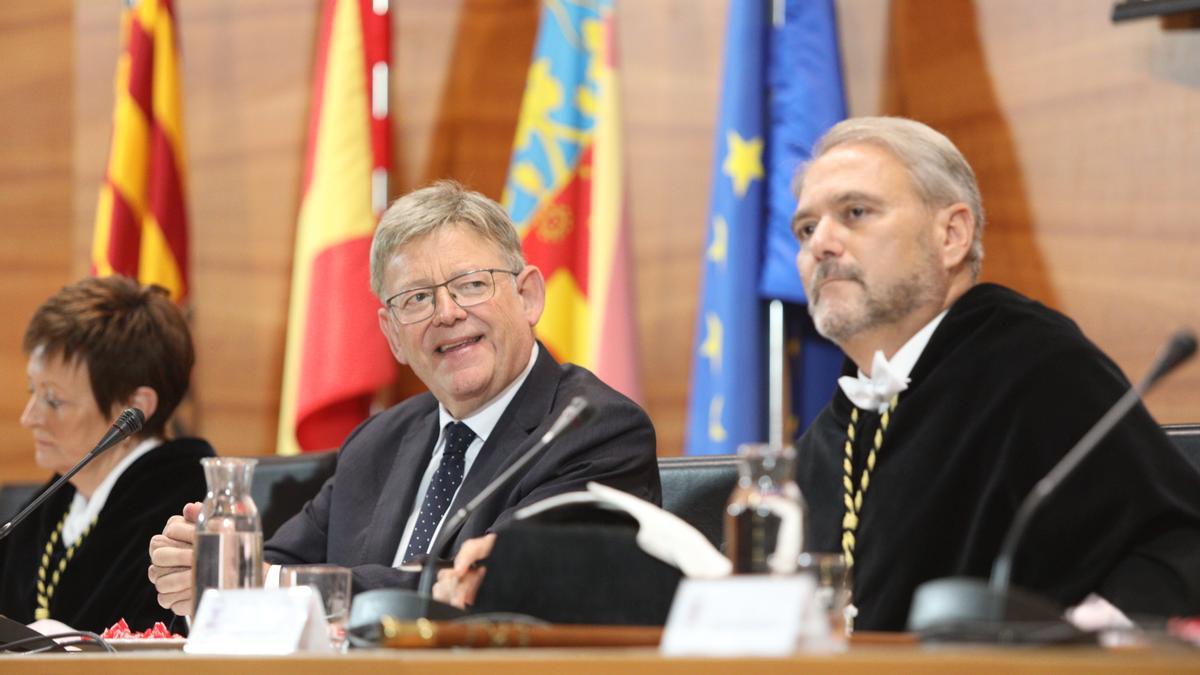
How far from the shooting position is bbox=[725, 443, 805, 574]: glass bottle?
154 centimetres

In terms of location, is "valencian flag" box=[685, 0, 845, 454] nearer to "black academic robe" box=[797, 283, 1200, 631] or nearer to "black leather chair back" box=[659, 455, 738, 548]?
"black leather chair back" box=[659, 455, 738, 548]

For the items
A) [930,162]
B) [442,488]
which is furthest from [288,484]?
[930,162]

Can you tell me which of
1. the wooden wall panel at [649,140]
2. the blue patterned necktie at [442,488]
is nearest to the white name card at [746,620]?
the blue patterned necktie at [442,488]

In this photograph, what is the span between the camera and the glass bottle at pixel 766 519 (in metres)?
1.54

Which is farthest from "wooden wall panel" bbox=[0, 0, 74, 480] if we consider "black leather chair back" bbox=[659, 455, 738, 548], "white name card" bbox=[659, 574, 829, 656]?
"white name card" bbox=[659, 574, 829, 656]

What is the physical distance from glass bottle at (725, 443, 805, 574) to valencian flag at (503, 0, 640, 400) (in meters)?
2.31

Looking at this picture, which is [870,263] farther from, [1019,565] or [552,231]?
[552,231]

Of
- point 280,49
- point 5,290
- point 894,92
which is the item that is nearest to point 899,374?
point 894,92

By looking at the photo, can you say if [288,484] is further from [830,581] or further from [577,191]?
[830,581]

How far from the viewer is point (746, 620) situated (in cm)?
125

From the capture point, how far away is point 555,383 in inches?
114

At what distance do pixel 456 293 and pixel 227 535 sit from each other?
3.45ft

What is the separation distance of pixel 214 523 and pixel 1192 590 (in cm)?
129

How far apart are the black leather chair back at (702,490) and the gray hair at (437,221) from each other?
51 cm
